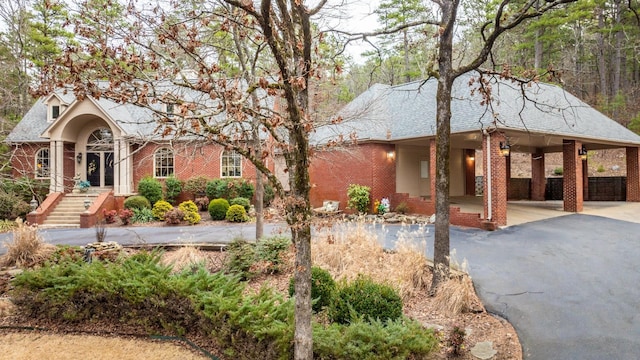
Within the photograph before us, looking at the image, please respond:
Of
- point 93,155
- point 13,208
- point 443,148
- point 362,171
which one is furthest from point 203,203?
point 443,148

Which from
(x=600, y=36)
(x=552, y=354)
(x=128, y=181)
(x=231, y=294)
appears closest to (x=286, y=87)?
(x=231, y=294)

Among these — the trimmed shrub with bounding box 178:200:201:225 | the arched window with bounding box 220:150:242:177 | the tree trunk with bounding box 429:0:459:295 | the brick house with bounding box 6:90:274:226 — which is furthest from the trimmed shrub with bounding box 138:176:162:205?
the tree trunk with bounding box 429:0:459:295

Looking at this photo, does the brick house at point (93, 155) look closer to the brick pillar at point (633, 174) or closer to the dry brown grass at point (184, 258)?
the dry brown grass at point (184, 258)

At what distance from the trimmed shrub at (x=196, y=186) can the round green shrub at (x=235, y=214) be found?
3005mm

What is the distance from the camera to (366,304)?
5.13 m

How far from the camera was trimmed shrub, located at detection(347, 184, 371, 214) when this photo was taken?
16219mm

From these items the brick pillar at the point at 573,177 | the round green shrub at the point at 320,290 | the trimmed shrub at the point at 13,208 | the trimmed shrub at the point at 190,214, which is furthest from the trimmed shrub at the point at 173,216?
the brick pillar at the point at 573,177

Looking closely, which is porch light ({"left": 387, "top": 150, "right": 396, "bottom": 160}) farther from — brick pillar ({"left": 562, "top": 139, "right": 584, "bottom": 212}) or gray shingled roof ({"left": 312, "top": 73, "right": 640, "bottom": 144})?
brick pillar ({"left": 562, "top": 139, "right": 584, "bottom": 212})

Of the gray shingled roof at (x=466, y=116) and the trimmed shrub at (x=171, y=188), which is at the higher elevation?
the gray shingled roof at (x=466, y=116)

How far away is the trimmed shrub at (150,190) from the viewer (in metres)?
17.8

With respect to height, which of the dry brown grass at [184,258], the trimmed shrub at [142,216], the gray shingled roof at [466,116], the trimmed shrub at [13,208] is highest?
the gray shingled roof at [466,116]

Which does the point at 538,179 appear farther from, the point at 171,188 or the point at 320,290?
the point at 320,290

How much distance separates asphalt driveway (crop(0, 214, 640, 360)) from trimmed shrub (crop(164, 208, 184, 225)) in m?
2.20

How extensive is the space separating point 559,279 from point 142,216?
50.5 ft
